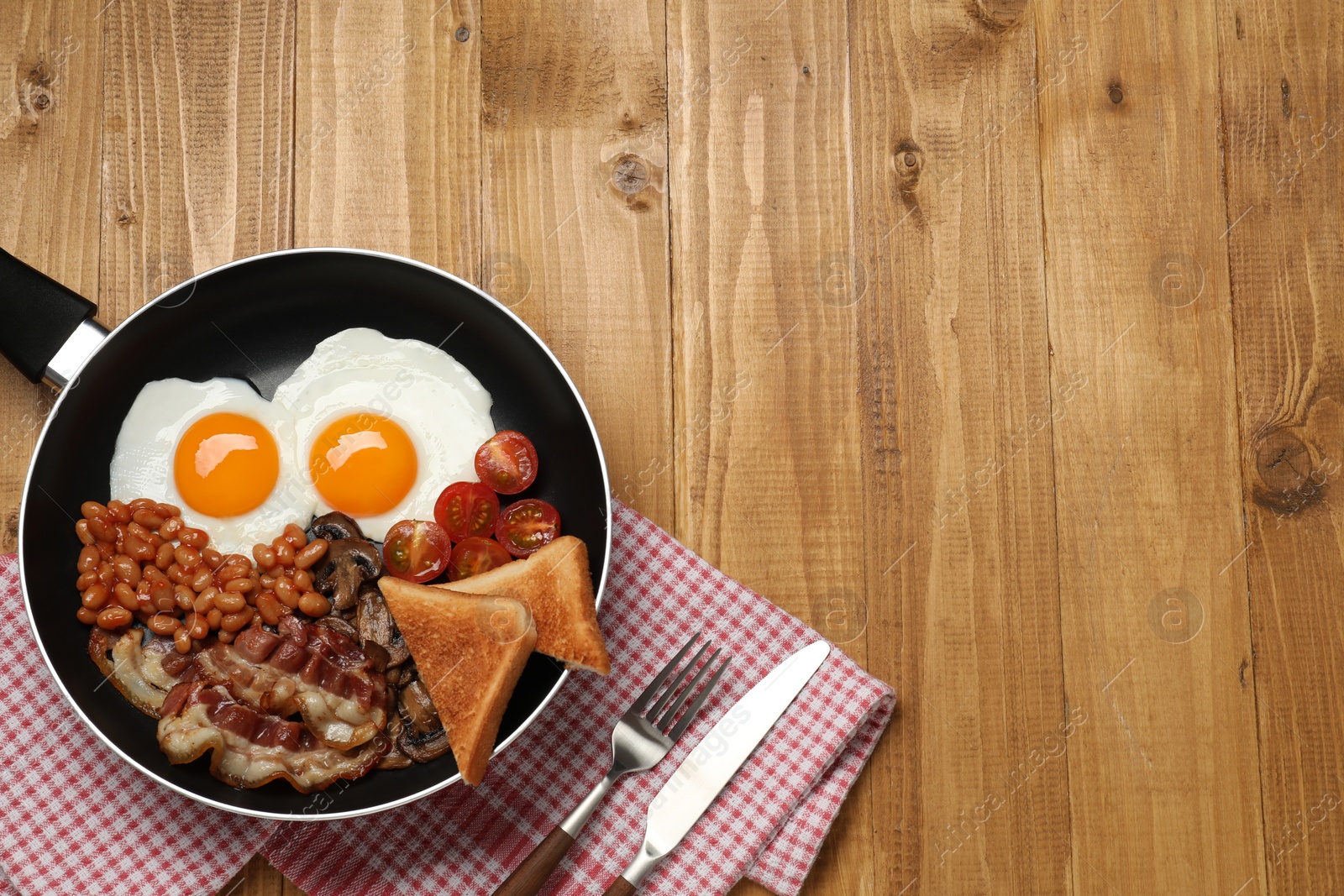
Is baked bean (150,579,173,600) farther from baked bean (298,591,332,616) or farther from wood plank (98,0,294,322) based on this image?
wood plank (98,0,294,322)

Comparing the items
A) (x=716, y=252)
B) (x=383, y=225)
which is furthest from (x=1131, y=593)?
(x=383, y=225)

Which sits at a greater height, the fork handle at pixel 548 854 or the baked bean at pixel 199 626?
the baked bean at pixel 199 626

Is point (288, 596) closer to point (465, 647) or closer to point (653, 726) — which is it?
point (465, 647)

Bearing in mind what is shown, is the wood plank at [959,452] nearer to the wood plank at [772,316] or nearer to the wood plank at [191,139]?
the wood plank at [772,316]

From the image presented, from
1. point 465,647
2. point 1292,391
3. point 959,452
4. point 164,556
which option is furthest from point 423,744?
point 1292,391

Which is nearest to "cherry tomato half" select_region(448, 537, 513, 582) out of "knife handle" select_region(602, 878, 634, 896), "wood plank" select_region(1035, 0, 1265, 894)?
"knife handle" select_region(602, 878, 634, 896)

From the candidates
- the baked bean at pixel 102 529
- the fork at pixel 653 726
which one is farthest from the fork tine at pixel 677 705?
the baked bean at pixel 102 529

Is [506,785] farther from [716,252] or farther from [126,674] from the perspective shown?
[716,252]
